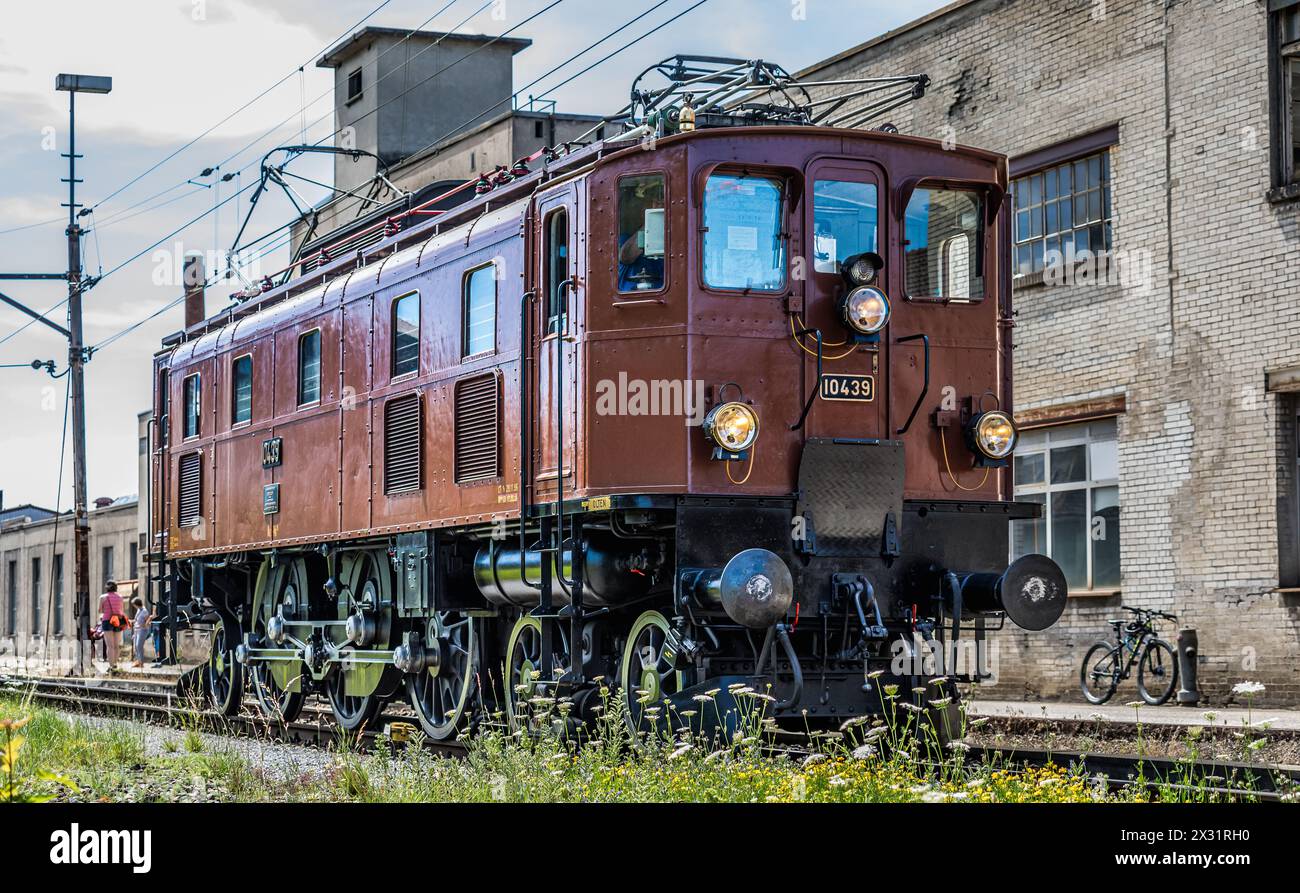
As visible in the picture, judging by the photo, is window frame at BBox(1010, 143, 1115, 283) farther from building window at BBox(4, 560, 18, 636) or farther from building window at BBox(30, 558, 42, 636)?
building window at BBox(4, 560, 18, 636)

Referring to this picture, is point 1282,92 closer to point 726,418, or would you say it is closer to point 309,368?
point 726,418

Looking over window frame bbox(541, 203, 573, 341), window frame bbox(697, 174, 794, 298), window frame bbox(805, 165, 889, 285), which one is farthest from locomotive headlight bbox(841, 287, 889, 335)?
window frame bbox(541, 203, 573, 341)

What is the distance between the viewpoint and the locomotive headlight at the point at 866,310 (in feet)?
35.0

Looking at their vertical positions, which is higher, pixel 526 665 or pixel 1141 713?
pixel 526 665

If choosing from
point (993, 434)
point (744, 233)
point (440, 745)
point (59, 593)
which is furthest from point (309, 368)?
point (59, 593)

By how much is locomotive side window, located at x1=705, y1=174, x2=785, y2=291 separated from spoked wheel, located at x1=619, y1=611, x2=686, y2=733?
2265 mm

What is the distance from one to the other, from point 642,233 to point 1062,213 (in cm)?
1042

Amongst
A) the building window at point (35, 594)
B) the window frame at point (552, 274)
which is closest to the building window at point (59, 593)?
the building window at point (35, 594)

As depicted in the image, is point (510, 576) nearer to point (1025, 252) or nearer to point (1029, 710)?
point (1029, 710)

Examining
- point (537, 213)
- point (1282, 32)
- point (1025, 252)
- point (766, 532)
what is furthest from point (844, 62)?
point (766, 532)

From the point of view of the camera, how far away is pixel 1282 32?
16.8m

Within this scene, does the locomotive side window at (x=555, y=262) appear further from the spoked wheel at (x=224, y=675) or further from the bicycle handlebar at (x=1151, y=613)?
the bicycle handlebar at (x=1151, y=613)

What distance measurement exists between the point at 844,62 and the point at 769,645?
48.4 ft

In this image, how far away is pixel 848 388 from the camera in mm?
10867
